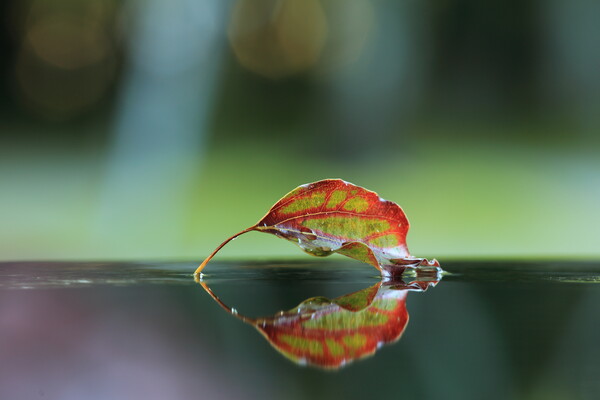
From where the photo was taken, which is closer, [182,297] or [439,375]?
[439,375]

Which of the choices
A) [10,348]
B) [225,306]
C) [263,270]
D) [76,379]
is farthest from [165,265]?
[76,379]

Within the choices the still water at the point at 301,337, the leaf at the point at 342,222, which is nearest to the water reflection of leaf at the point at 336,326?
the still water at the point at 301,337

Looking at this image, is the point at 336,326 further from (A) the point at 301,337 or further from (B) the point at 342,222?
(B) the point at 342,222

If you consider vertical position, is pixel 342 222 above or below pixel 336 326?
above

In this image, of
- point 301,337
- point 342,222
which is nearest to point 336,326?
point 301,337

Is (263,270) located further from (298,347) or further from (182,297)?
(298,347)

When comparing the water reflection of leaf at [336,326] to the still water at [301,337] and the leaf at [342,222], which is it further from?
the leaf at [342,222]
